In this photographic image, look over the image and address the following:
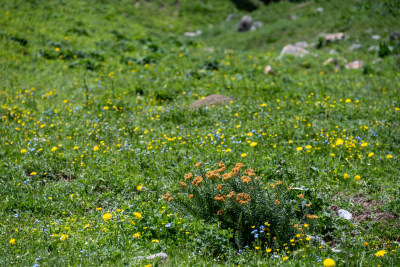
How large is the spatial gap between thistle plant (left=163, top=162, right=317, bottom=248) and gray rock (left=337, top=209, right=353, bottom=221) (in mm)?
562

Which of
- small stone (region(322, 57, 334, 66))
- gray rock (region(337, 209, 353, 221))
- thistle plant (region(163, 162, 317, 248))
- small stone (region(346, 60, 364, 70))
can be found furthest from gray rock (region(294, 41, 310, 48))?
thistle plant (region(163, 162, 317, 248))

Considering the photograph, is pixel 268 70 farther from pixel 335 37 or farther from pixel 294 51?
pixel 335 37

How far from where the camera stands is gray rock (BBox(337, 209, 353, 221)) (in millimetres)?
4758

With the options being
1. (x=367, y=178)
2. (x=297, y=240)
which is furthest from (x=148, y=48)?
(x=297, y=240)

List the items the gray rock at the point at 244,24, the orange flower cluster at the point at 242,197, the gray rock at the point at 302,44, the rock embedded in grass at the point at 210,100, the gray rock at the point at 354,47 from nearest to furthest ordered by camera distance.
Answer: the orange flower cluster at the point at 242,197 < the rock embedded in grass at the point at 210,100 < the gray rock at the point at 354,47 < the gray rock at the point at 302,44 < the gray rock at the point at 244,24

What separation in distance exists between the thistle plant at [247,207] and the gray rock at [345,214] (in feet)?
1.84

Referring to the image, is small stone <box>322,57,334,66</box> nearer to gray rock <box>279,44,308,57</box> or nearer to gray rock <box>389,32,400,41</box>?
gray rock <box>279,44,308,57</box>

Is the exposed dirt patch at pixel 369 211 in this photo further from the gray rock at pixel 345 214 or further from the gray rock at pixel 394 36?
the gray rock at pixel 394 36

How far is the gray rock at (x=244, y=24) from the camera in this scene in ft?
72.1

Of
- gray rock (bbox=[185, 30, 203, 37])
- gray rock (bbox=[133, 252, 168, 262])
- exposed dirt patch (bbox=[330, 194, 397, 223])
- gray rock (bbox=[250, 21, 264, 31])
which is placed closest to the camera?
gray rock (bbox=[133, 252, 168, 262])

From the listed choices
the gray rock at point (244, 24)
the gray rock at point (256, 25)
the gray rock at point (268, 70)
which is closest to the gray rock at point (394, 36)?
the gray rock at point (268, 70)

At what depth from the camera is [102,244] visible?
4.17 m

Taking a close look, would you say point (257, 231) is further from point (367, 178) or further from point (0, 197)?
point (0, 197)

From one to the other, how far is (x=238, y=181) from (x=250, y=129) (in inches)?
107
